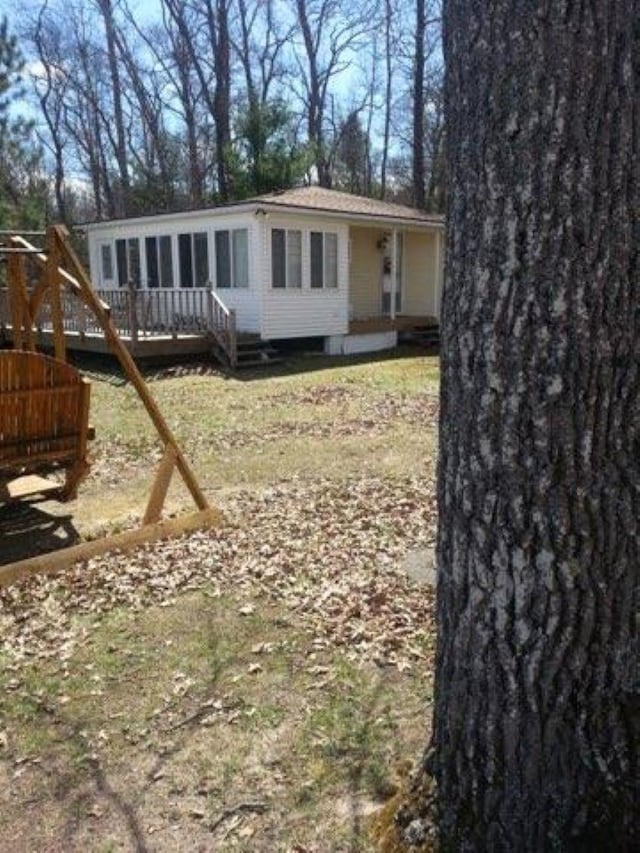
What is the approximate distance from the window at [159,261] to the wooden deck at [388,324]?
4.76 metres

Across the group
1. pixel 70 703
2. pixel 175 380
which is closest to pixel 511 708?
pixel 70 703

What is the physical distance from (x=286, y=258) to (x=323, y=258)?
122cm

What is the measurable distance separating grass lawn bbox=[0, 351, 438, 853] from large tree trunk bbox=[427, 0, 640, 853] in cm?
85

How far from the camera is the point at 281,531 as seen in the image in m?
5.48

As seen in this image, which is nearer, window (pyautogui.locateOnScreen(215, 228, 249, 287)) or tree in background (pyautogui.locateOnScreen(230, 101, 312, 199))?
window (pyautogui.locateOnScreen(215, 228, 249, 287))

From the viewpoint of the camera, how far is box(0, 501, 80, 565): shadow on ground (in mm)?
5363

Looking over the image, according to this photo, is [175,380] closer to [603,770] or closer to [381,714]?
[381,714]

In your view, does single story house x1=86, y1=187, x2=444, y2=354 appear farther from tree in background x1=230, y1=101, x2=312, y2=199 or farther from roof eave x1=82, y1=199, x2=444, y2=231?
tree in background x1=230, y1=101, x2=312, y2=199

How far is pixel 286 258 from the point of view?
16.7 m

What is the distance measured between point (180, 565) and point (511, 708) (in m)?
3.33

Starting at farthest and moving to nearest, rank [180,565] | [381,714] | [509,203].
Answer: [180,565], [381,714], [509,203]

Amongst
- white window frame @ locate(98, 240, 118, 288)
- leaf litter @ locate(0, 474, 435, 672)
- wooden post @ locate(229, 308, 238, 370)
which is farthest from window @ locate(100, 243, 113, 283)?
leaf litter @ locate(0, 474, 435, 672)

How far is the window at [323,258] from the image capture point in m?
17.3

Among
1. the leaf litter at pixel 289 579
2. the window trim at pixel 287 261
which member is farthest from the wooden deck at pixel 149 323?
the leaf litter at pixel 289 579
